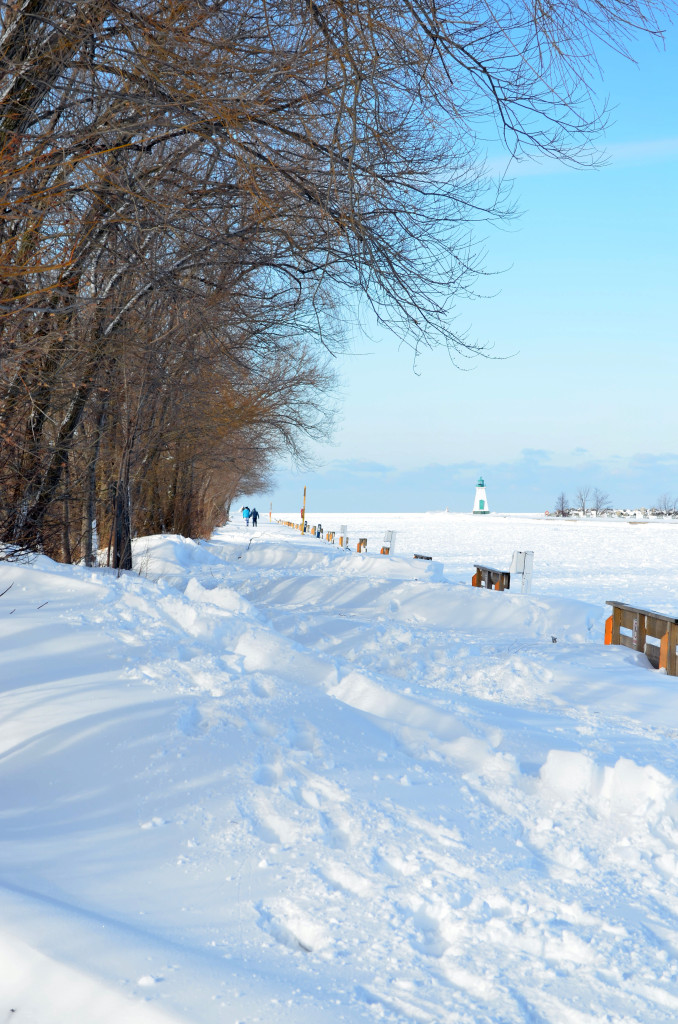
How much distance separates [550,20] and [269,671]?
4694mm

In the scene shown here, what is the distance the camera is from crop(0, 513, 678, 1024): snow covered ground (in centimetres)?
255

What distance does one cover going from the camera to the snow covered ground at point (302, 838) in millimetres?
2549

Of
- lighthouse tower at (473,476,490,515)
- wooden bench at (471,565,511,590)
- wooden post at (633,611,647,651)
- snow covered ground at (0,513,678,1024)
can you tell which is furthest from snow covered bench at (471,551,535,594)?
lighthouse tower at (473,476,490,515)

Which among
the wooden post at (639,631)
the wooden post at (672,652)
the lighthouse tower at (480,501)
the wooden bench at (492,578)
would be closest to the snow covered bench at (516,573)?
the wooden bench at (492,578)

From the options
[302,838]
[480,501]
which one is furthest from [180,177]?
[480,501]

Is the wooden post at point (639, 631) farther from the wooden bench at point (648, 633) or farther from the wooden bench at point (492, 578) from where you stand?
the wooden bench at point (492, 578)

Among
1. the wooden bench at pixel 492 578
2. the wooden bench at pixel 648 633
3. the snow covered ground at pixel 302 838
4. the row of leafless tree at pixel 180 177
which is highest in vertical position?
the row of leafless tree at pixel 180 177

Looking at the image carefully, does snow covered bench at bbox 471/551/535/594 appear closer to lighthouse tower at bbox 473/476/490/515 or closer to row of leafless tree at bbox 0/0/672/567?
row of leafless tree at bbox 0/0/672/567

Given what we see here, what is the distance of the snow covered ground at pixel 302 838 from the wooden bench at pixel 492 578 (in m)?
7.70

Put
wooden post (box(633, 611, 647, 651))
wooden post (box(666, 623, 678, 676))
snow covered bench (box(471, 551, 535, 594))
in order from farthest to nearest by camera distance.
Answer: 1. snow covered bench (box(471, 551, 535, 594))
2. wooden post (box(633, 611, 647, 651))
3. wooden post (box(666, 623, 678, 676))

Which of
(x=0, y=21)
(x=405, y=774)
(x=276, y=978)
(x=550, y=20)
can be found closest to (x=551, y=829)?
(x=405, y=774)

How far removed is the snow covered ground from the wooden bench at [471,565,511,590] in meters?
7.70

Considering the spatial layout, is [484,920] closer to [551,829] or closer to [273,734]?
[551,829]

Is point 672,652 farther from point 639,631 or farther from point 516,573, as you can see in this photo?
point 516,573
